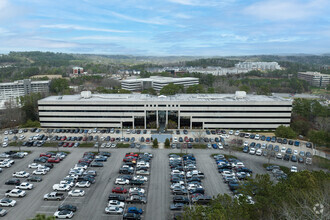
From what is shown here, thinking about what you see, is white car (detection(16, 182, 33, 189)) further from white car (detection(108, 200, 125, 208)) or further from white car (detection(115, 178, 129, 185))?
white car (detection(108, 200, 125, 208))

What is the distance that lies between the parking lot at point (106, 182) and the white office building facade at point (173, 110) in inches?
458

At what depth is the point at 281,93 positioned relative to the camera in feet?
322

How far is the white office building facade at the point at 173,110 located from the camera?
157 ft

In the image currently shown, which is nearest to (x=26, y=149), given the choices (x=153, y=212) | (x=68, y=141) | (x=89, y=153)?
(x=68, y=141)

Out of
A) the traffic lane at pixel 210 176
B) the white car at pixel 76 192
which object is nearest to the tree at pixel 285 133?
the traffic lane at pixel 210 176

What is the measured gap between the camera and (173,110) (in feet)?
160

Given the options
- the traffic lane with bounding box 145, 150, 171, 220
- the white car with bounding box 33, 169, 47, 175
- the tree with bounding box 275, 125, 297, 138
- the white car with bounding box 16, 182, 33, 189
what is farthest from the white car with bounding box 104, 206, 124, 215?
the tree with bounding box 275, 125, 297, 138

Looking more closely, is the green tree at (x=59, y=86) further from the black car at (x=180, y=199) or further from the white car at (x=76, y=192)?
the black car at (x=180, y=199)

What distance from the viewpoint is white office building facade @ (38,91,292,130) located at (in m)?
47.8

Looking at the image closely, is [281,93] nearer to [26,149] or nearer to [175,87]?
[175,87]

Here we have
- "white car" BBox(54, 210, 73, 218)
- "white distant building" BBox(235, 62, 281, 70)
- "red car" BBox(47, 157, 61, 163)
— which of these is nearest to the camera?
"white car" BBox(54, 210, 73, 218)

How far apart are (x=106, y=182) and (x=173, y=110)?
2445 cm

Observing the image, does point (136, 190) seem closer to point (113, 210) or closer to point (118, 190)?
point (118, 190)

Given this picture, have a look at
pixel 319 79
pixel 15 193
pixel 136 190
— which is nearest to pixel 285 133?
pixel 136 190
